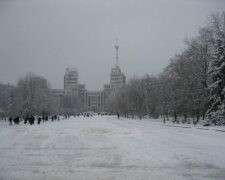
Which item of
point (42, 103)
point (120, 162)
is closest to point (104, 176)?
point (120, 162)

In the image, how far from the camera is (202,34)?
161ft

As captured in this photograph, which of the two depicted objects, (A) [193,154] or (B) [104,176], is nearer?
(B) [104,176]

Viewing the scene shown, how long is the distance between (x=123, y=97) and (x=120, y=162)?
89.2 m

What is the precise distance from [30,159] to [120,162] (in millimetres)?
3977

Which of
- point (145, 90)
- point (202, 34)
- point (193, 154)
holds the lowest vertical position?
point (193, 154)

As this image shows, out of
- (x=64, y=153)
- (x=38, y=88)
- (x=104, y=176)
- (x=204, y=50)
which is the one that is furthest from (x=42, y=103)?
(x=104, y=176)

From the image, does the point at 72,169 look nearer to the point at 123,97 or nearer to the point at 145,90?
the point at 145,90

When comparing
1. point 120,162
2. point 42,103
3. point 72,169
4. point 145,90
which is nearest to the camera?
point 72,169

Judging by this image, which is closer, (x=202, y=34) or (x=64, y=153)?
(x=64, y=153)

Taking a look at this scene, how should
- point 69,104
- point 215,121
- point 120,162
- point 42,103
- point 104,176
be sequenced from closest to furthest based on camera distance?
point 104,176, point 120,162, point 215,121, point 42,103, point 69,104

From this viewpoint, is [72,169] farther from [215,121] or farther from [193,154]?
[215,121]

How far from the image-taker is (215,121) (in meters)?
40.3

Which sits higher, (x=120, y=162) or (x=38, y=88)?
(x=38, y=88)

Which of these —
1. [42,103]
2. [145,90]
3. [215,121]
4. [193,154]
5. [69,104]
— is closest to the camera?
[193,154]
